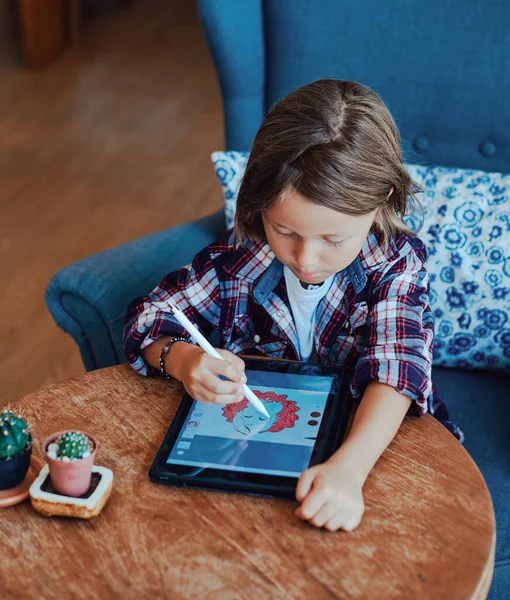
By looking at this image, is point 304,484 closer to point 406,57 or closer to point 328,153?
point 328,153

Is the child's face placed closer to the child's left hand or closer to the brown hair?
the brown hair

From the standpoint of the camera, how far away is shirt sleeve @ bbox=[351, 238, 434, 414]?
3.91 ft

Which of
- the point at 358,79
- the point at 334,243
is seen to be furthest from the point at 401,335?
the point at 358,79

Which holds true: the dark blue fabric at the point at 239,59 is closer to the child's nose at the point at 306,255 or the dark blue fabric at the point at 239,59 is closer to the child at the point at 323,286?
the child at the point at 323,286

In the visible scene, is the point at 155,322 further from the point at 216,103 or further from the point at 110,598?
the point at 216,103

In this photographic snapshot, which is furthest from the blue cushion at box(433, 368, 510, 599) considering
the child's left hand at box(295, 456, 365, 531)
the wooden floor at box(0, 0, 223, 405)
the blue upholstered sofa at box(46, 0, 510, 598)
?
the wooden floor at box(0, 0, 223, 405)

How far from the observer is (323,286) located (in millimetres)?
1378

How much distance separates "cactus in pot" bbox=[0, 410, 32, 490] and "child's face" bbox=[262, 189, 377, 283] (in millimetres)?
426

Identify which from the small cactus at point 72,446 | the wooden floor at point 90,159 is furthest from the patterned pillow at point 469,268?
the wooden floor at point 90,159

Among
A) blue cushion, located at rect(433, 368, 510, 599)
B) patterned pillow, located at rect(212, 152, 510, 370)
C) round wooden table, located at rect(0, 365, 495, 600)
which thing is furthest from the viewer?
patterned pillow, located at rect(212, 152, 510, 370)

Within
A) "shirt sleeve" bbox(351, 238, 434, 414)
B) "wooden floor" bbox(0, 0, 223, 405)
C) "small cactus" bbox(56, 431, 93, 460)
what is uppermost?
"small cactus" bbox(56, 431, 93, 460)

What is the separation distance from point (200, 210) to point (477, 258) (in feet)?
5.90

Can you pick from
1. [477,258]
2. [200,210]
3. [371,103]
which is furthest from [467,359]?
[200,210]

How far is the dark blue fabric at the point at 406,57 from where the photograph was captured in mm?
1713
